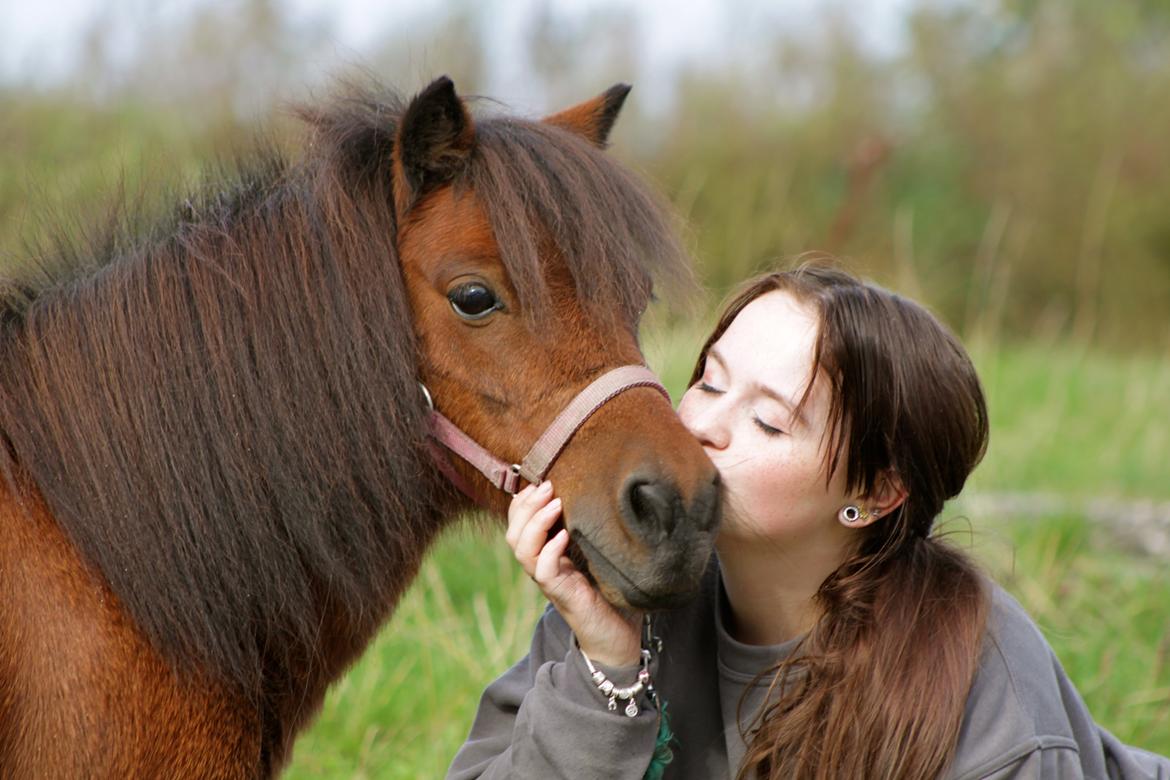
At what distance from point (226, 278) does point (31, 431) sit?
45 cm

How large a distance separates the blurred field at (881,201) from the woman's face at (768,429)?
407 millimetres

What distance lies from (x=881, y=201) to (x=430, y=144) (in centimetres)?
1153

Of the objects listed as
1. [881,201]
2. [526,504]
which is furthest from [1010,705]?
[881,201]

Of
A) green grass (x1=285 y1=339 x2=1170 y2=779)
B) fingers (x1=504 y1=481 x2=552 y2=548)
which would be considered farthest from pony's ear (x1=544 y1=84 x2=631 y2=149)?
fingers (x1=504 y1=481 x2=552 y2=548)

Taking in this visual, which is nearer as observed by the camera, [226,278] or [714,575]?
[226,278]

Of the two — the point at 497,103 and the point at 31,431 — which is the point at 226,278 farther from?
the point at 497,103

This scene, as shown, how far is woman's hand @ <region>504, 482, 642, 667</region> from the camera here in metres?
2.03

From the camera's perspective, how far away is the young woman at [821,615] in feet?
6.90

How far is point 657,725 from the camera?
214 centimetres

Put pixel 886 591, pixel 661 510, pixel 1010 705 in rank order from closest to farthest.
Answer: pixel 661 510 < pixel 1010 705 < pixel 886 591

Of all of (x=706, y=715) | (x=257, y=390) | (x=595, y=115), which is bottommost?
(x=706, y=715)

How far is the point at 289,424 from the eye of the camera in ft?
6.77

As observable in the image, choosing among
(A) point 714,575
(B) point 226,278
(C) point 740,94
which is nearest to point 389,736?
(A) point 714,575

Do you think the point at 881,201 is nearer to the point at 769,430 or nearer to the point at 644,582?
the point at 769,430
